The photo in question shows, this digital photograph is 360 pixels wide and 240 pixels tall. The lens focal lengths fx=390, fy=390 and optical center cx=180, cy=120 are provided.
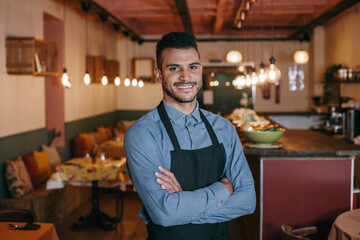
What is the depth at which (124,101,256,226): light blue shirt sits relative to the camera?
170 centimetres

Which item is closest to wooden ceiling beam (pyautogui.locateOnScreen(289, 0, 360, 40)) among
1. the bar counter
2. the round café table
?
the bar counter

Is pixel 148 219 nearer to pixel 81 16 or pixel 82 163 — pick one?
pixel 82 163

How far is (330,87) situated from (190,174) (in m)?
9.12

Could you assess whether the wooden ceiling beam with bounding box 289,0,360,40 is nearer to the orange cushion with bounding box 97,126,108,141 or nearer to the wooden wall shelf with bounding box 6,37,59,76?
the wooden wall shelf with bounding box 6,37,59,76

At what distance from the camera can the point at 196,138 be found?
6.23ft

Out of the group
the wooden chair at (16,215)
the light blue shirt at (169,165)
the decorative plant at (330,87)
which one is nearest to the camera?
the light blue shirt at (169,165)

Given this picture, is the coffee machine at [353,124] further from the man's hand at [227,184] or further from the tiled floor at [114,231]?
the man's hand at [227,184]

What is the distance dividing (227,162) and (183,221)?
0.41m

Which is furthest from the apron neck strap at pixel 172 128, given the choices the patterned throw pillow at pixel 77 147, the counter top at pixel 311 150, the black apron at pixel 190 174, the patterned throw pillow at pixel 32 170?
the patterned throw pillow at pixel 77 147

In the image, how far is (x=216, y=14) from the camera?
28.0 feet

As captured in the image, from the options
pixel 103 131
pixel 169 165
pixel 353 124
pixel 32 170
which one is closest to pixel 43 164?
pixel 32 170

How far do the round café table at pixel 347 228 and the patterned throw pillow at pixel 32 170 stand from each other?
3960 millimetres

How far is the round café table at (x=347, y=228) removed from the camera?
2416 millimetres

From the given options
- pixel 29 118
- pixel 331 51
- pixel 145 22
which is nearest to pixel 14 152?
pixel 29 118
